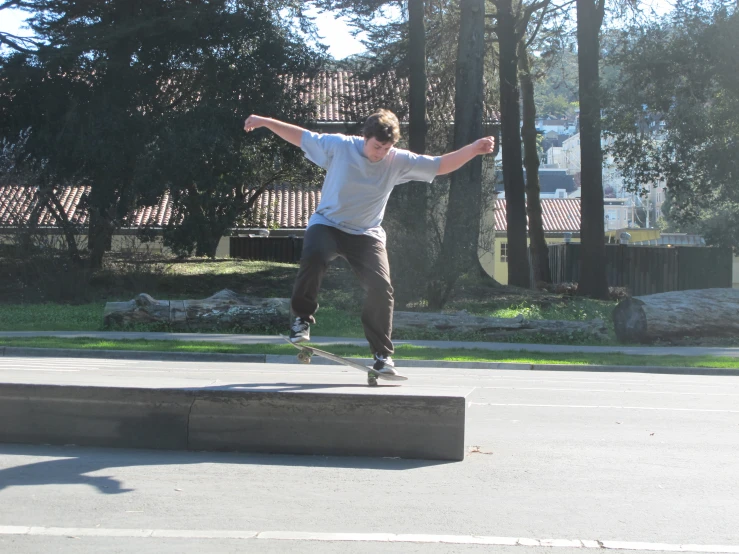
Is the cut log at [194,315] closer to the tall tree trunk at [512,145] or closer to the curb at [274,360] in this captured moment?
the curb at [274,360]

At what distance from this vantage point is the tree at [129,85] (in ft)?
81.2

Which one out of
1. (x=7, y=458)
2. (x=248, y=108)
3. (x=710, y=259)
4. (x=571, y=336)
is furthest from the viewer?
(x=710, y=259)

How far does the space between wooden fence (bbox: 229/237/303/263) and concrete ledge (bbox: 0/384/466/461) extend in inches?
1268

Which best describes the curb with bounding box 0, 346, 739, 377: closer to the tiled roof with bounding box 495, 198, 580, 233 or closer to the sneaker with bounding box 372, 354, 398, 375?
the sneaker with bounding box 372, 354, 398, 375

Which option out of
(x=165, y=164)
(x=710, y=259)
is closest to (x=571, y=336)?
(x=165, y=164)

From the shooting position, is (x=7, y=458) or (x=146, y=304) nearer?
(x=7, y=458)

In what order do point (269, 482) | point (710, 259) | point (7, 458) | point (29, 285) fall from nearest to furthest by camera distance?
point (269, 482) → point (7, 458) → point (29, 285) → point (710, 259)

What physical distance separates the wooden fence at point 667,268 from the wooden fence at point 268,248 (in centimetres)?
1243

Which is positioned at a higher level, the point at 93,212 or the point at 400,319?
the point at 93,212

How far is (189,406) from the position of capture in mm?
6051

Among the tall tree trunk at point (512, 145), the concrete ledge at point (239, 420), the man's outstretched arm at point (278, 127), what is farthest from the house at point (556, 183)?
the concrete ledge at point (239, 420)

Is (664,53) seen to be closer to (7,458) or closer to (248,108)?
(248,108)

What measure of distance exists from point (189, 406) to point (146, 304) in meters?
12.9

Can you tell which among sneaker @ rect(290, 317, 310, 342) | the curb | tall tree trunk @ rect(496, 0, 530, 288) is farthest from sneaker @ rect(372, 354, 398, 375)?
tall tree trunk @ rect(496, 0, 530, 288)
